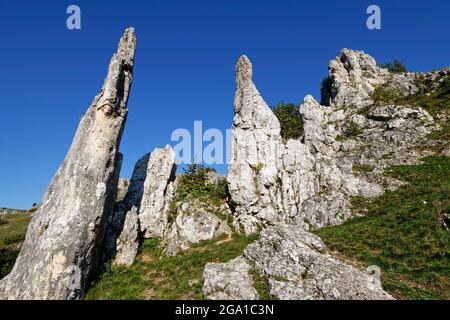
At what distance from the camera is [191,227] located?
32.8 m

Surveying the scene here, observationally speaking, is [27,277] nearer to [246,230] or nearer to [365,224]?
[246,230]

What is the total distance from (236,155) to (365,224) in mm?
17057

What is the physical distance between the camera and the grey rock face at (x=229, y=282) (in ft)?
60.8

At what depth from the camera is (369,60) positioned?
76.2 meters

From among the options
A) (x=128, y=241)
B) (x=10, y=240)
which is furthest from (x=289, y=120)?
(x=10, y=240)

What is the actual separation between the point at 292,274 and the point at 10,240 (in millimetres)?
43028

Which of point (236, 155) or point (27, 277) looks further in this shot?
point (236, 155)

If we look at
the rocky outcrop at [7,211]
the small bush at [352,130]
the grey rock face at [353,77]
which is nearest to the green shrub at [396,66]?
the grey rock face at [353,77]

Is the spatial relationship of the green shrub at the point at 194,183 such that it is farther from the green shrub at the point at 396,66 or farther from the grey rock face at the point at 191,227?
the green shrub at the point at 396,66

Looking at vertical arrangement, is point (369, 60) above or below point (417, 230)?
above

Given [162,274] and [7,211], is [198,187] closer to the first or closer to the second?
[162,274]

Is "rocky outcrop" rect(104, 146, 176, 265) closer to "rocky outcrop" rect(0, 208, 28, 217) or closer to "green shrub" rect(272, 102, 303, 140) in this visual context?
"green shrub" rect(272, 102, 303, 140)

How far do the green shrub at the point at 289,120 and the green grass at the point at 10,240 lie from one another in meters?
54.1
